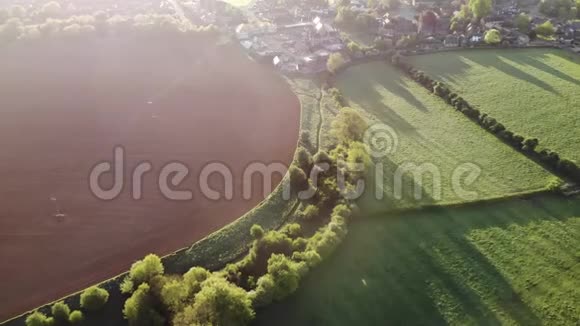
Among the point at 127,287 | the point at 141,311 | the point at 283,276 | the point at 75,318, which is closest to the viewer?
the point at 141,311

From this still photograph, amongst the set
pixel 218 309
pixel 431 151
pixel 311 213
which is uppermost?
pixel 431 151

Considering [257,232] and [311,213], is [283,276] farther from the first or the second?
[311,213]

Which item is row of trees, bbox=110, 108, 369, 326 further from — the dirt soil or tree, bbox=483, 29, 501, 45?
tree, bbox=483, 29, 501, 45

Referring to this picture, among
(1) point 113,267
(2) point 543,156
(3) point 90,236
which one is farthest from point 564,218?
(3) point 90,236

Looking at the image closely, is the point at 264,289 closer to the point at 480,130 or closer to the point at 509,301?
the point at 509,301

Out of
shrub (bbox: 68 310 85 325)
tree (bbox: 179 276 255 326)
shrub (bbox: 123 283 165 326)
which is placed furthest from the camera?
shrub (bbox: 68 310 85 325)

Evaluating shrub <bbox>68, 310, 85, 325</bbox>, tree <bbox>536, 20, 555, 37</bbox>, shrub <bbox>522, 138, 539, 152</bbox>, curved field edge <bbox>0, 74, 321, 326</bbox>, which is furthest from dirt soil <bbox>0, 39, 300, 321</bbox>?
tree <bbox>536, 20, 555, 37</bbox>

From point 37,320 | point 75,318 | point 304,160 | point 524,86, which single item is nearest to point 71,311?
point 75,318
